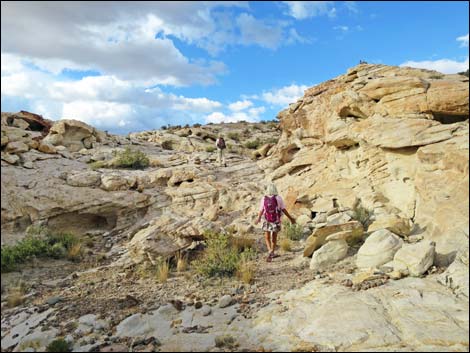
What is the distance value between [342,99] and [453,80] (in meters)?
3.67

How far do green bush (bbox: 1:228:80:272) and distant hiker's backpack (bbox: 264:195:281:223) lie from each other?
17.1 ft

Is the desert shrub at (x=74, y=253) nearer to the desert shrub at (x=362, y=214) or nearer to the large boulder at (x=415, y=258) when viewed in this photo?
the desert shrub at (x=362, y=214)

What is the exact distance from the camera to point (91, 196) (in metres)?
12.6

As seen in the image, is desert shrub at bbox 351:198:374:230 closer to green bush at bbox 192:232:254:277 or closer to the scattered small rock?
green bush at bbox 192:232:254:277

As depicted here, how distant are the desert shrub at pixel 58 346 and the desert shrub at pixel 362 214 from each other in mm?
7460

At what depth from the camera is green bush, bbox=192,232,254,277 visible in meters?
8.43

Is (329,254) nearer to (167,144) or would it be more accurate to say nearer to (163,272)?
(163,272)

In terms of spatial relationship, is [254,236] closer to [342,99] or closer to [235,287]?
[235,287]

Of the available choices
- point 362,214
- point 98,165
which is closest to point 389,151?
point 362,214

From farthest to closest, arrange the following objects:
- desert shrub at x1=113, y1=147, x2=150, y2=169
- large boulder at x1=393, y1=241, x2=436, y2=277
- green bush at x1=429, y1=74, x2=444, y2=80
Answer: desert shrub at x1=113, y1=147, x2=150, y2=169 → green bush at x1=429, y1=74, x2=444, y2=80 → large boulder at x1=393, y1=241, x2=436, y2=277

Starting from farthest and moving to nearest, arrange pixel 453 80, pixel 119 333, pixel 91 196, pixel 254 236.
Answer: pixel 91 196 < pixel 254 236 < pixel 453 80 < pixel 119 333

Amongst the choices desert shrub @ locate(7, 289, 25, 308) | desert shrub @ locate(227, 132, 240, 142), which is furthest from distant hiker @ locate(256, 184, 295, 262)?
desert shrub @ locate(227, 132, 240, 142)

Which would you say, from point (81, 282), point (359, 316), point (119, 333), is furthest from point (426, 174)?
point (81, 282)

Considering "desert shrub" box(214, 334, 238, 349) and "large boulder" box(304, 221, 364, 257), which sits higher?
"large boulder" box(304, 221, 364, 257)
